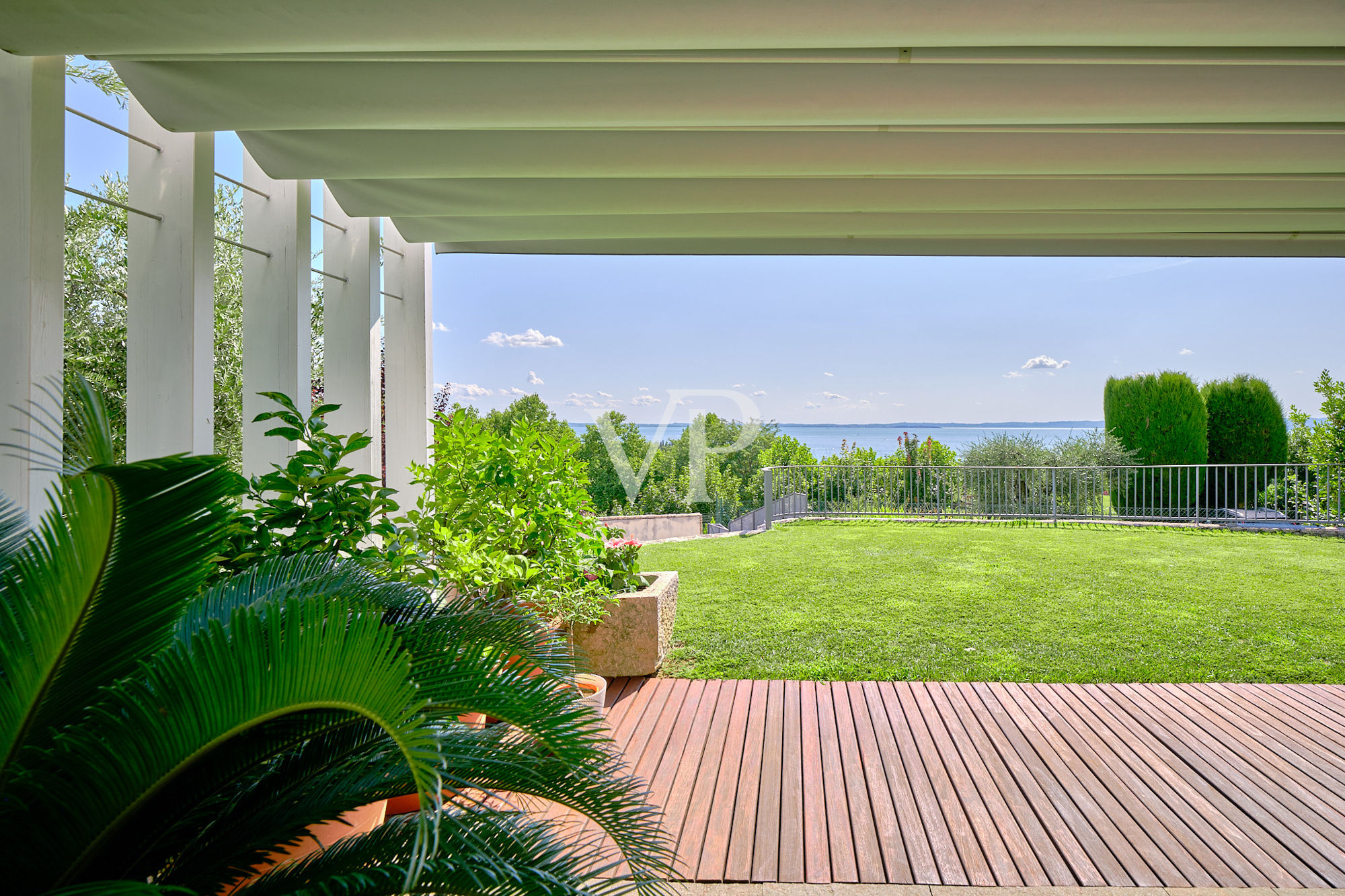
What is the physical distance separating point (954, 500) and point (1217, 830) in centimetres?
851

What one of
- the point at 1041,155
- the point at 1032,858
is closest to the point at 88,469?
the point at 1032,858

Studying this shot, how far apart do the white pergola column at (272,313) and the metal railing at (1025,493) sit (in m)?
7.40

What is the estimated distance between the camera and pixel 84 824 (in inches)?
44.4

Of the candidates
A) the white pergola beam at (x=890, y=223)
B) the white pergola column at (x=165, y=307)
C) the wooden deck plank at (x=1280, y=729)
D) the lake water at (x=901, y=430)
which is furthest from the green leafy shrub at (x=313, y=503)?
the lake water at (x=901, y=430)

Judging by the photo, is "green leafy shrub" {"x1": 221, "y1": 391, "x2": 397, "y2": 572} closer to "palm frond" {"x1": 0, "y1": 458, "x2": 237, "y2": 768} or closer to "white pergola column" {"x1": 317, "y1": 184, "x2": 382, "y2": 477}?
"palm frond" {"x1": 0, "y1": 458, "x2": 237, "y2": 768}

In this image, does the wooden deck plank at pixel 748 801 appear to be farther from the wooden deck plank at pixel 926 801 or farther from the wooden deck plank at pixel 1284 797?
the wooden deck plank at pixel 1284 797

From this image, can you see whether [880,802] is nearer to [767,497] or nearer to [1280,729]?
[1280,729]

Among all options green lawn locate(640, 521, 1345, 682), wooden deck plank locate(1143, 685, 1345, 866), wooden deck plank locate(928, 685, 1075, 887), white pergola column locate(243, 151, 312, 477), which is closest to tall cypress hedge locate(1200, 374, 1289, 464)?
green lawn locate(640, 521, 1345, 682)

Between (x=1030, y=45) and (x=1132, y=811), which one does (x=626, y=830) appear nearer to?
(x=1132, y=811)

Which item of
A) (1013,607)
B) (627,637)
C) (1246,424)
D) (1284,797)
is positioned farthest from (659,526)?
(1246,424)

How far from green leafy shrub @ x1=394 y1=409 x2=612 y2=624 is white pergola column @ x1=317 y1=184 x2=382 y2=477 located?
0.65 m

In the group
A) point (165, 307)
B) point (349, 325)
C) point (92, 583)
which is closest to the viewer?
point (92, 583)

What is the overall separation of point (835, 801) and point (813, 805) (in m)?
0.10

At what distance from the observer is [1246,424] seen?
12.5 m
